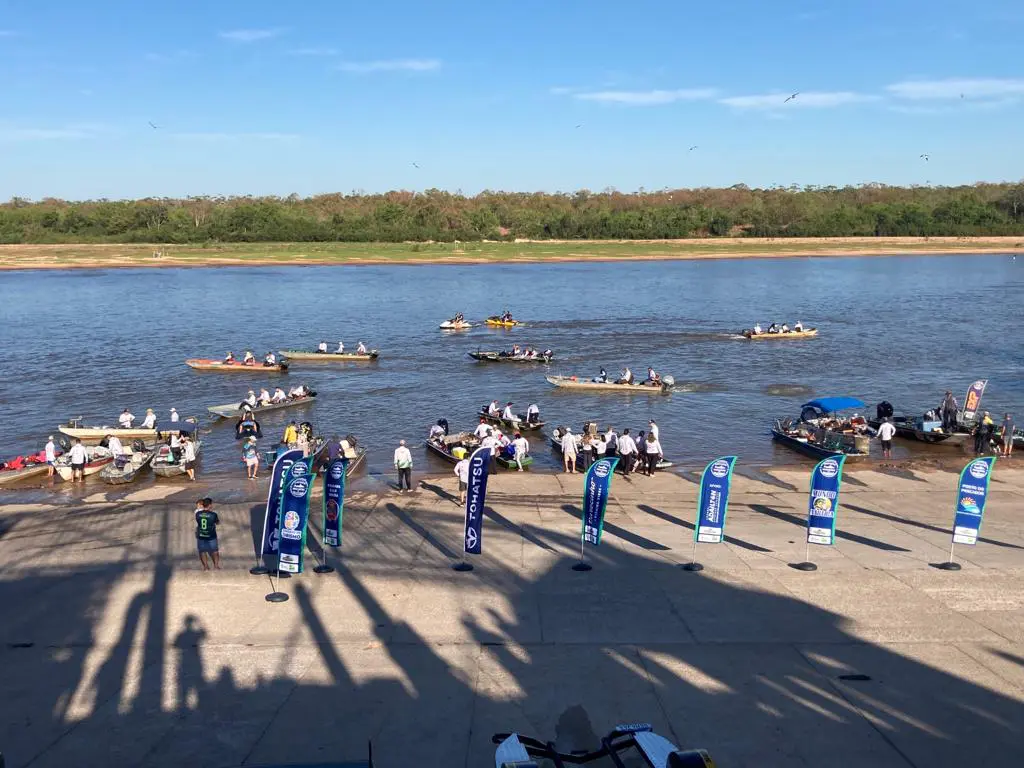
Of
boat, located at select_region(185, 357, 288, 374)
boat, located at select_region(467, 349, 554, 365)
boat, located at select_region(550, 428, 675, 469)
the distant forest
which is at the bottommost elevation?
boat, located at select_region(185, 357, 288, 374)

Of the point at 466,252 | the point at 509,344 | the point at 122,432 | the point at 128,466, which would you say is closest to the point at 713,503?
the point at 128,466

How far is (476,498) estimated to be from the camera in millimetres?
16000

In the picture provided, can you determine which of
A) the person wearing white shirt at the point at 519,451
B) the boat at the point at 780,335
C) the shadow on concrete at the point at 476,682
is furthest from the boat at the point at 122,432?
the boat at the point at 780,335

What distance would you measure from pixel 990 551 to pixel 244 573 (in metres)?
13.5

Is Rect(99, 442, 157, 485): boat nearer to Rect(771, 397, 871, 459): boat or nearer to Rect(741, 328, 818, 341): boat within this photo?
Rect(771, 397, 871, 459): boat

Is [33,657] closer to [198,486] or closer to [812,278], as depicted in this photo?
[198,486]

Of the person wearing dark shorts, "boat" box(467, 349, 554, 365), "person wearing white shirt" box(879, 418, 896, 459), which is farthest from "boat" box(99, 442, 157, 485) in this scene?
"boat" box(467, 349, 554, 365)

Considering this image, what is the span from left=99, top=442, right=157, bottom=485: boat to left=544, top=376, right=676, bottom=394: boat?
1954 centimetres

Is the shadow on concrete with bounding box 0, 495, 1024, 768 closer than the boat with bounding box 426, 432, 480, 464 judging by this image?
Yes

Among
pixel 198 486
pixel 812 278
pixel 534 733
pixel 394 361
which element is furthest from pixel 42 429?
pixel 812 278

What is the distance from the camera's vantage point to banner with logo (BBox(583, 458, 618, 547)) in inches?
639

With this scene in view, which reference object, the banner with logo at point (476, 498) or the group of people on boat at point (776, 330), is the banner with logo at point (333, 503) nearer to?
the banner with logo at point (476, 498)

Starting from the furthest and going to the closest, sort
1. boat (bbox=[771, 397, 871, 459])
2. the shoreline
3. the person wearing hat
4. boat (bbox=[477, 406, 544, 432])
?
the shoreline
boat (bbox=[477, 406, 544, 432])
boat (bbox=[771, 397, 871, 459])
the person wearing hat

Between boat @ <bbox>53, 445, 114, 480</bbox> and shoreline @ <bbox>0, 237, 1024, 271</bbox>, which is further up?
shoreline @ <bbox>0, 237, 1024, 271</bbox>
